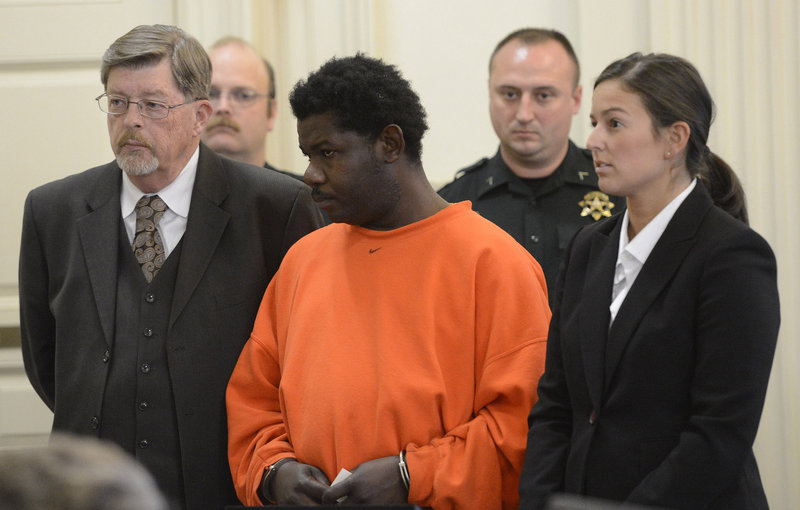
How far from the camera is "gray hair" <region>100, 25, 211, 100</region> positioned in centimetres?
262

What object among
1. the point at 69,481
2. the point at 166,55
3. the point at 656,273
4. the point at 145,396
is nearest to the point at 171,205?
the point at 166,55

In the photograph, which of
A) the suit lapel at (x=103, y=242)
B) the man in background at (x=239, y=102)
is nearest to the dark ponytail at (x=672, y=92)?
the suit lapel at (x=103, y=242)

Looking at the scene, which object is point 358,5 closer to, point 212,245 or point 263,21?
point 263,21

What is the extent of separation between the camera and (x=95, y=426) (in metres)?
→ 2.54

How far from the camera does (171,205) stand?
2668mm

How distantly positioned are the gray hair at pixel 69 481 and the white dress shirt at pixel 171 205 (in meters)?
1.66

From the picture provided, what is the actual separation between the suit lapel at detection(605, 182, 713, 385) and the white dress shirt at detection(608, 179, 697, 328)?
24 mm

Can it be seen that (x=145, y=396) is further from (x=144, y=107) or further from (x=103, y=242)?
(x=144, y=107)

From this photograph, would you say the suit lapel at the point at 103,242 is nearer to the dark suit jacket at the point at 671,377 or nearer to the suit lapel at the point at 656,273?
the dark suit jacket at the point at 671,377

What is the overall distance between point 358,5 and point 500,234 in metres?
1.83

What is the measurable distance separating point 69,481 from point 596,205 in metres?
2.52

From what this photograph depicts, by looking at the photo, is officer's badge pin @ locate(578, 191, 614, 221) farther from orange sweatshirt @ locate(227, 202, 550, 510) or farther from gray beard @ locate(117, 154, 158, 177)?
gray beard @ locate(117, 154, 158, 177)

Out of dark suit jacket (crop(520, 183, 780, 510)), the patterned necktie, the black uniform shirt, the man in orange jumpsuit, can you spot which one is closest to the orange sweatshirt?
the man in orange jumpsuit

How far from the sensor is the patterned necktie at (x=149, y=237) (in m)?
2.62
